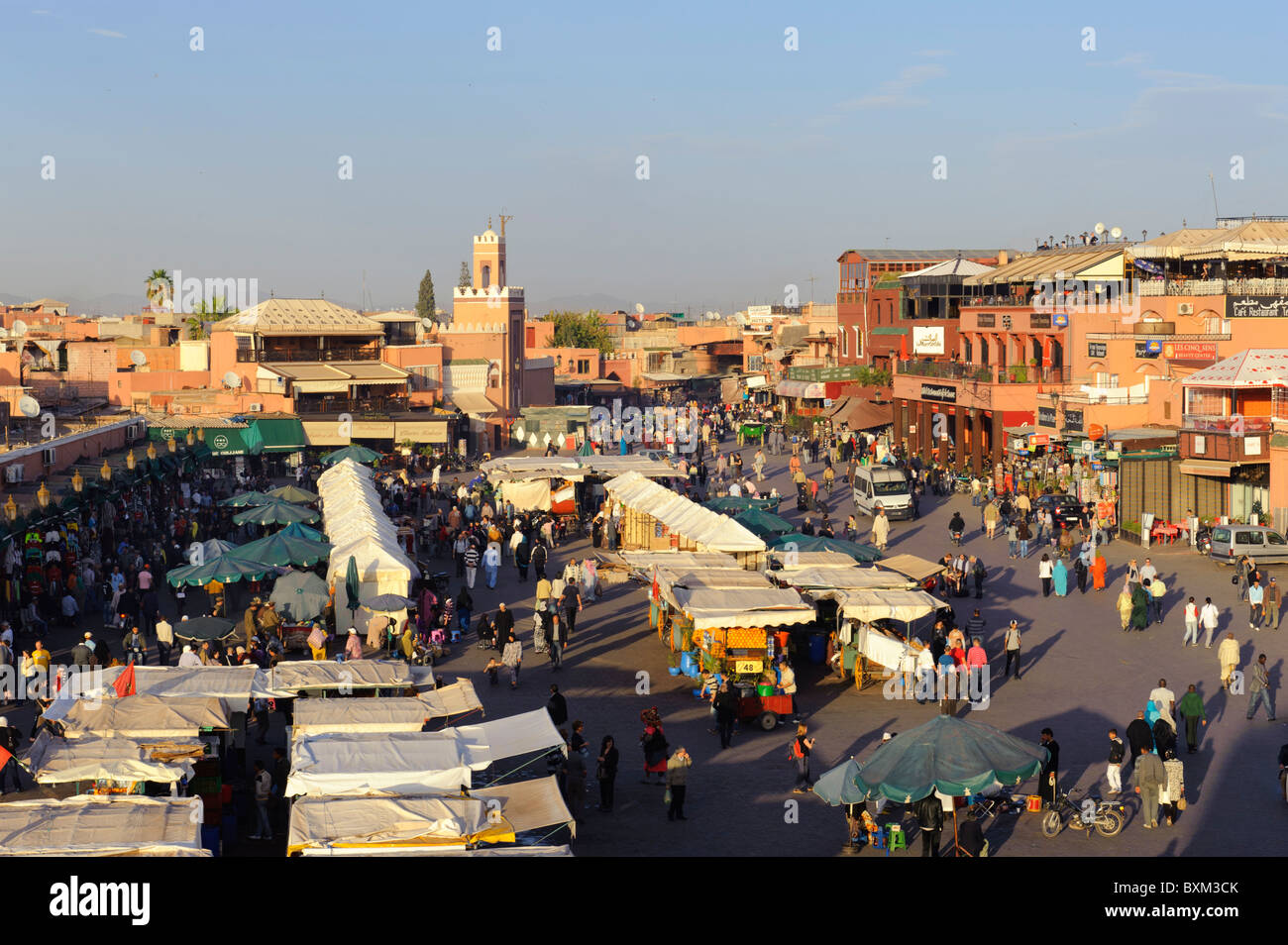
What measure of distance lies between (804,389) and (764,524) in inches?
1581

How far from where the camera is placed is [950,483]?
46.3m

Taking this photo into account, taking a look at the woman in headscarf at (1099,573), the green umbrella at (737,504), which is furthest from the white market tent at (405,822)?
the green umbrella at (737,504)

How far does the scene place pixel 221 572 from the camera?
2541 centimetres

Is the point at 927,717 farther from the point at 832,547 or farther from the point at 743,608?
the point at 832,547

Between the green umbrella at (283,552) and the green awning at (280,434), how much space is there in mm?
25053

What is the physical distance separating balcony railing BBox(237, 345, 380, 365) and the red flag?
44.6m

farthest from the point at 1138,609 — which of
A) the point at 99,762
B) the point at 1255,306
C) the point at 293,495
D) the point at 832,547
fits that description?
the point at 293,495

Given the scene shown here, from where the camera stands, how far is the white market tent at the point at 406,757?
13.0m

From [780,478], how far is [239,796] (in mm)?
35847

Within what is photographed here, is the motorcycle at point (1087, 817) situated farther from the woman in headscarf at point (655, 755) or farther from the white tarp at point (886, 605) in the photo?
the white tarp at point (886, 605)
